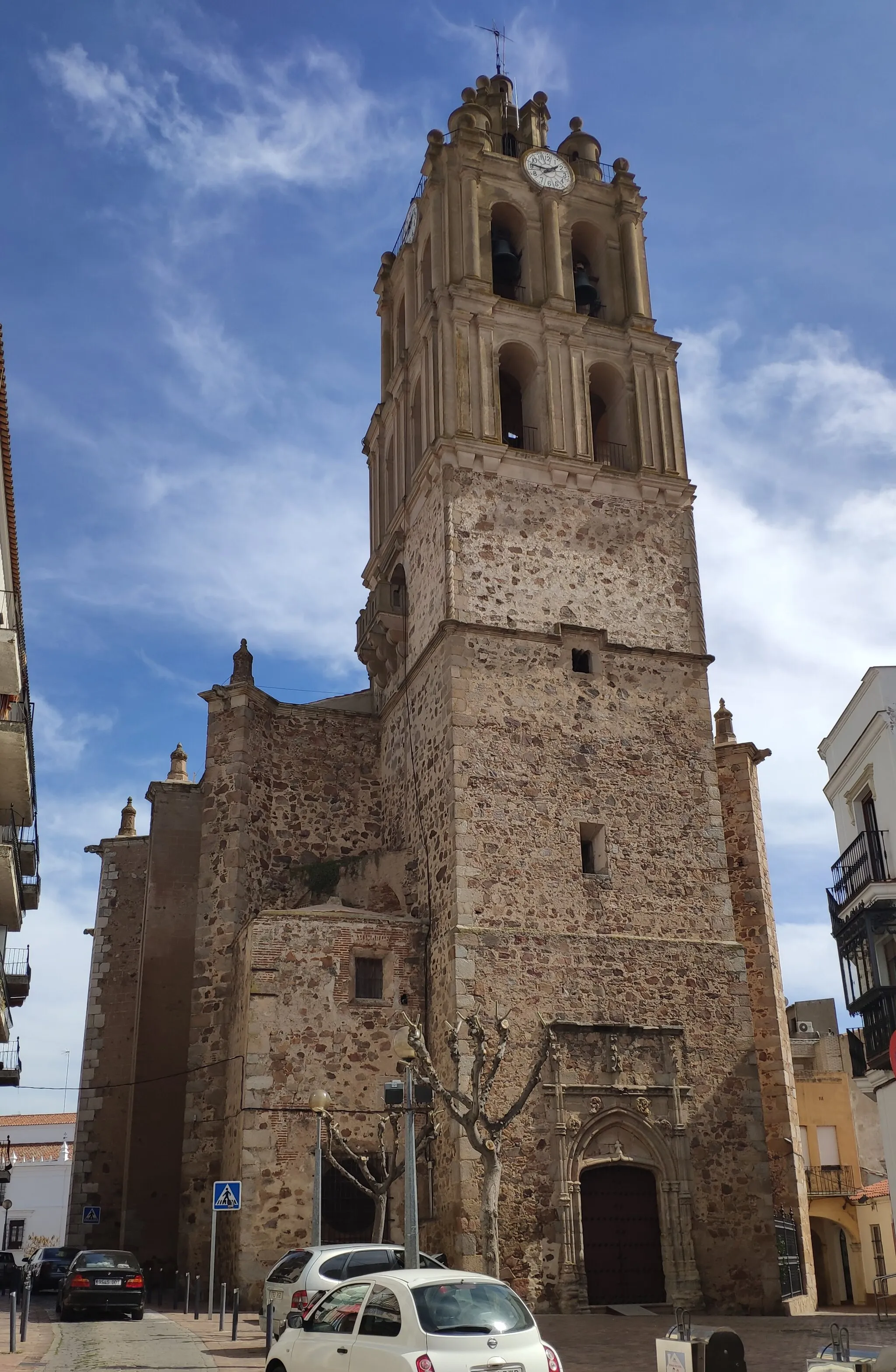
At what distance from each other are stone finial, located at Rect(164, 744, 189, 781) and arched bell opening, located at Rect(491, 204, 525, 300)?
1339 centimetres

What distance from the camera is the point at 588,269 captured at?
30.1 m

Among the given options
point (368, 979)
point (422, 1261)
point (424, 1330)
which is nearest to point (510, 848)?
point (368, 979)

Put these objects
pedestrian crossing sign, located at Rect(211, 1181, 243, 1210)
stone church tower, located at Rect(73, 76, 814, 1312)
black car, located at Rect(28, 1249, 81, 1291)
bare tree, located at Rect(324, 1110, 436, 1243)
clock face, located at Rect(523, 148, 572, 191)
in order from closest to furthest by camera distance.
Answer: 1. pedestrian crossing sign, located at Rect(211, 1181, 243, 1210)
2. bare tree, located at Rect(324, 1110, 436, 1243)
3. stone church tower, located at Rect(73, 76, 814, 1312)
4. black car, located at Rect(28, 1249, 81, 1291)
5. clock face, located at Rect(523, 148, 572, 191)

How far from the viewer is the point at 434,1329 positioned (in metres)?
8.89

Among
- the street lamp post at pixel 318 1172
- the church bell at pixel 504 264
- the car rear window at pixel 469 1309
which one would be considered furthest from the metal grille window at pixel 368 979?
the church bell at pixel 504 264

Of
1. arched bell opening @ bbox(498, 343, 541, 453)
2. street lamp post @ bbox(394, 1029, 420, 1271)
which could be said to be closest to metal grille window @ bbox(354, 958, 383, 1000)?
street lamp post @ bbox(394, 1029, 420, 1271)

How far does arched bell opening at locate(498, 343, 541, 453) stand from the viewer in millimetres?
26906

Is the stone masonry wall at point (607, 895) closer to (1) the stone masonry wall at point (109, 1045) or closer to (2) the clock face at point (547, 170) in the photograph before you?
(1) the stone masonry wall at point (109, 1045)

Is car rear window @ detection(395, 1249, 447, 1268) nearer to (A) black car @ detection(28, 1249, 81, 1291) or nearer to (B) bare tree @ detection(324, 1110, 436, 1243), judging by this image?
(B) bare tree @ detection(324, 1110, 436, 1243)

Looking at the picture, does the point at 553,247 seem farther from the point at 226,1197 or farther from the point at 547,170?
the point at 226,1197

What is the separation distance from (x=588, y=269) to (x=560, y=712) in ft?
40.4

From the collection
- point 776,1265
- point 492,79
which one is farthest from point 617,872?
point 492,79

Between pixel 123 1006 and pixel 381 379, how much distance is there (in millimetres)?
16201

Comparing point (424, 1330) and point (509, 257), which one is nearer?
point (424, 1330)
